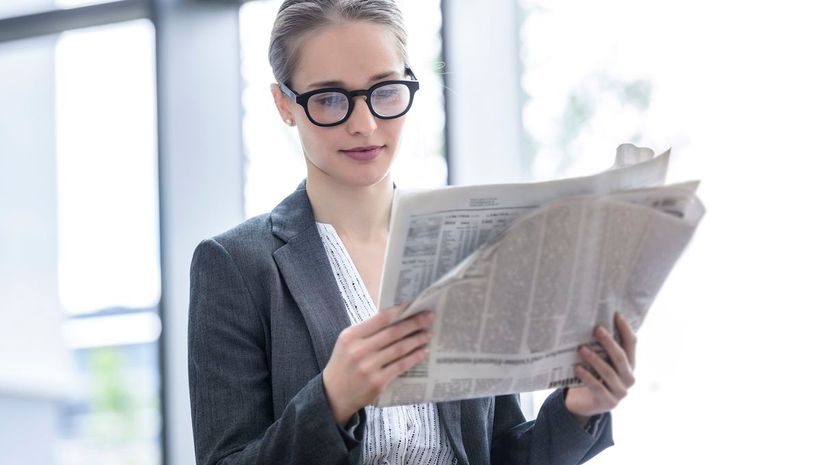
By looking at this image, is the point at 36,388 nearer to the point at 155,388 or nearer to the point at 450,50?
the point at 155,388

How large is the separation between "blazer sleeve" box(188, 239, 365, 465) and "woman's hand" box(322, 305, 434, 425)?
0.15m

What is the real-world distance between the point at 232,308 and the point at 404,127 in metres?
0.37

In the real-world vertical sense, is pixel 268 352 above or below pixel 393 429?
above

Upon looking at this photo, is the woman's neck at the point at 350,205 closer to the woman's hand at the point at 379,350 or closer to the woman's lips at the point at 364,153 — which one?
the woman's lips at the point at 364,153

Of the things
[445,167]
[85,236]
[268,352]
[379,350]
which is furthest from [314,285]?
[85,236]

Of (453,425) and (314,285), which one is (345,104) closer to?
(314,285)

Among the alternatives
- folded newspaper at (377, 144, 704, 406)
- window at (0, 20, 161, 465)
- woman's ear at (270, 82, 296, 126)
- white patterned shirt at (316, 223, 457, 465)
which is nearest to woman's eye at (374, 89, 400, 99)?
woman's ear at (270, 82, 296, 126)

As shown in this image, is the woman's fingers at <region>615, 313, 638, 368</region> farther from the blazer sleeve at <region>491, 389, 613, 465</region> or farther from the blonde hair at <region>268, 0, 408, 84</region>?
the blonde hair at <region>268, 0, 408, 84</region>

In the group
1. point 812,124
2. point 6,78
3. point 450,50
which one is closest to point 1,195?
point 6,78

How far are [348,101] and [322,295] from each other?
0.29 meters

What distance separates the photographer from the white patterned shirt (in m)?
1.41

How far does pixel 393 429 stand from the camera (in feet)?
4.66

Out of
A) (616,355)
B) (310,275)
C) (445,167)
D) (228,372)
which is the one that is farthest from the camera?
(445,167)

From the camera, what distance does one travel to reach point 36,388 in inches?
128
